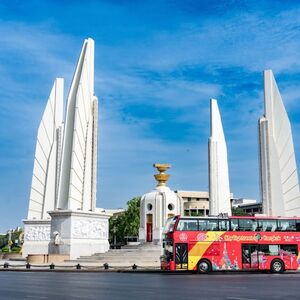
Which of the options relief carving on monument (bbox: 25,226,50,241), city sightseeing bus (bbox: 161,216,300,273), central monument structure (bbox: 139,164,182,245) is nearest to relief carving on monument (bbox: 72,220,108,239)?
central monument structure (bbox: 139,164,182,245)

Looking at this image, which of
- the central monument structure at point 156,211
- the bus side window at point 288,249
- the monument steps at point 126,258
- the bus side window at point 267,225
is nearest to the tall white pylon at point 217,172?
the central monument structure at point 156,211

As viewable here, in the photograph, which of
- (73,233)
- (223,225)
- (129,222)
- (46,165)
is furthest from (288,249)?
(129,222)

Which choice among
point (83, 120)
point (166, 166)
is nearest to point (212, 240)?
point (83, 120)

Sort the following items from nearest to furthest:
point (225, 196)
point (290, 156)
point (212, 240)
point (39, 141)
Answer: point (212, 240) → point (290, 156) → point (225, 196) → point (39, 141)

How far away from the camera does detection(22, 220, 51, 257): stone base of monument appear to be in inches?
1644

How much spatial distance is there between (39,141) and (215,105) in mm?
16531

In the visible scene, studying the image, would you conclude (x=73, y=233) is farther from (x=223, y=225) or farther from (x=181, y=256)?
(x=223, y=225)

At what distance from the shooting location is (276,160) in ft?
117

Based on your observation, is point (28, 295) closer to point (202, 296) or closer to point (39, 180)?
point (202, 296)

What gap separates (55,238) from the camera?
31.3 meters

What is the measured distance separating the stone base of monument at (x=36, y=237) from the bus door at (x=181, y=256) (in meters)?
22.8

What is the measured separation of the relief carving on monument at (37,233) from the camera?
42031mm

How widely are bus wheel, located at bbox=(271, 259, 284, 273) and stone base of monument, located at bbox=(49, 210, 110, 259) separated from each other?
13841 millimetres

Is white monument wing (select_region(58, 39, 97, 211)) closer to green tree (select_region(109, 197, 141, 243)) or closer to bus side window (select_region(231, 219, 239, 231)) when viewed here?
bus side window (select_region(231, 219, 239, 231))
